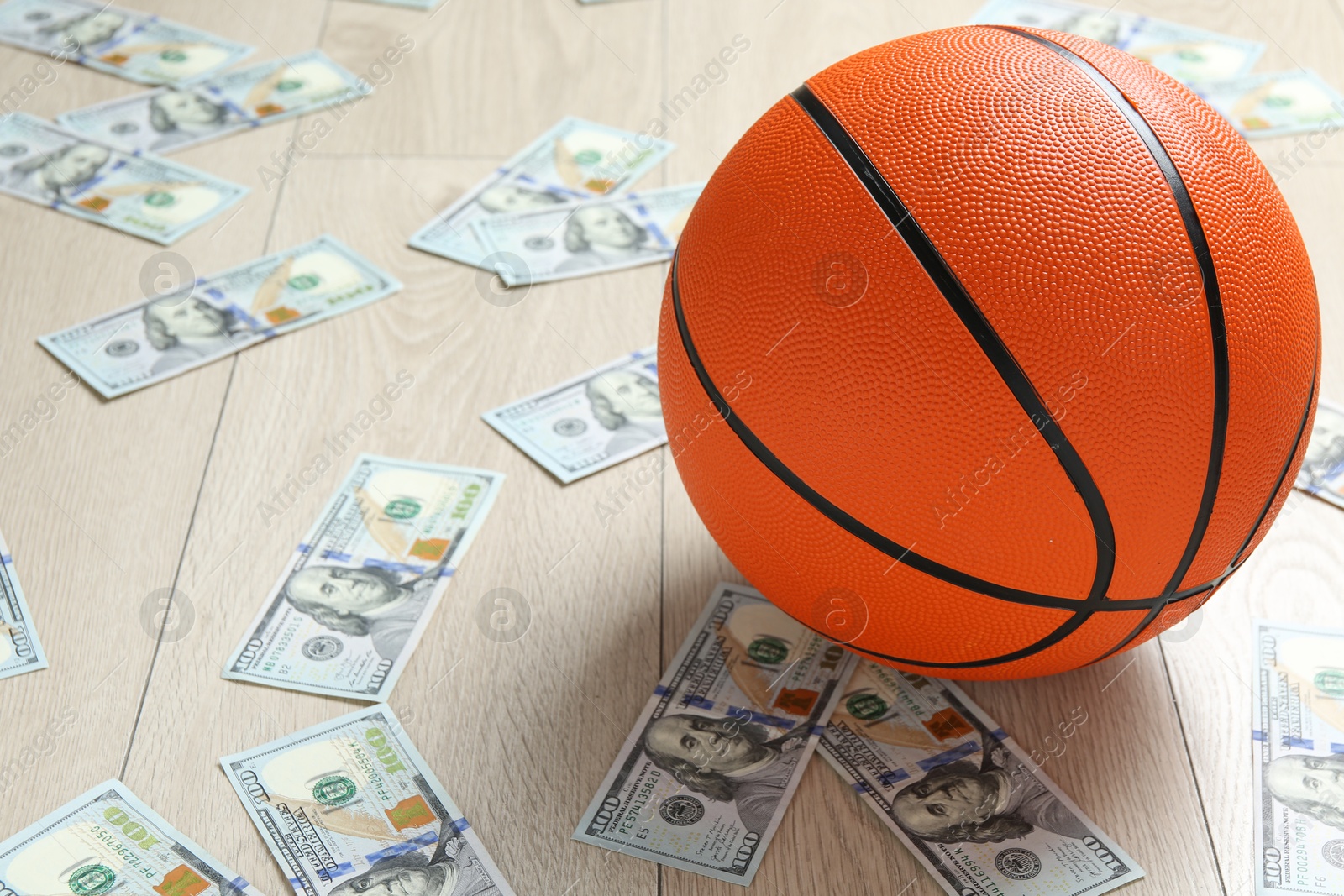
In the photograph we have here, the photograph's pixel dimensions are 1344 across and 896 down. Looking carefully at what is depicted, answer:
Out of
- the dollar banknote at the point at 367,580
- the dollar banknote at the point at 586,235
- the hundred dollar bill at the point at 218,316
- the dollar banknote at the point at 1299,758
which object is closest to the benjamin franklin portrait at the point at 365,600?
the dollar banknote at the point at 367,580

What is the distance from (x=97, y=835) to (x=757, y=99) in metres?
1.67

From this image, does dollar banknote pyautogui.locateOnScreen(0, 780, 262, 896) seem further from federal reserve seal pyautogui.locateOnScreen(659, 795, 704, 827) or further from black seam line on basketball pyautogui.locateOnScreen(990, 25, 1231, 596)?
black seam line on basketball pyautogui.locateOnScreen(990, 25, 1231, 596)

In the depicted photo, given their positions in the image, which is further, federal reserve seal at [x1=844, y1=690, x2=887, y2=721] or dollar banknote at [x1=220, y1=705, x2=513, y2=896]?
federal reserve seal at [x1=844, y1=690, x2=887, y2=721]

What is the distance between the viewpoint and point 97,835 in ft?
3.77

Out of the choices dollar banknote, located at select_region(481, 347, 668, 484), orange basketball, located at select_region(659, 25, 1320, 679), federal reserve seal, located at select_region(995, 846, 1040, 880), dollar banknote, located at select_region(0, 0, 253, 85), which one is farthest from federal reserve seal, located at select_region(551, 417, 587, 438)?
dollar banknote, located at select_region(0, 0, 253, 85)

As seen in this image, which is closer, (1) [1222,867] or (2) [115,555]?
(1) [1222,867]

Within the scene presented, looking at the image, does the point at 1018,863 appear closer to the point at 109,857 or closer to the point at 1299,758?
the point at 1299,758

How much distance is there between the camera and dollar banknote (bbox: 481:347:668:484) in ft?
5.11

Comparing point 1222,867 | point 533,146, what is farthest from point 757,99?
point 1222,867

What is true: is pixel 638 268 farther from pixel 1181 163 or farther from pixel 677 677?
pixel 1181 163

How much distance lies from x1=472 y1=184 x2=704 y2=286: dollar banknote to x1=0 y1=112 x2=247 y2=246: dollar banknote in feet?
1.62

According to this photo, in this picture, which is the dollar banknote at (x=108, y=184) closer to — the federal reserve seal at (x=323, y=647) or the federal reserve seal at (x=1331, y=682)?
the federal reserve seal at (x=323, y=647)

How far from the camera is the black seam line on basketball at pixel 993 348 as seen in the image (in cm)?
92

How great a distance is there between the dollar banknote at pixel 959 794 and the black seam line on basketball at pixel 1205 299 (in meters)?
0.29
